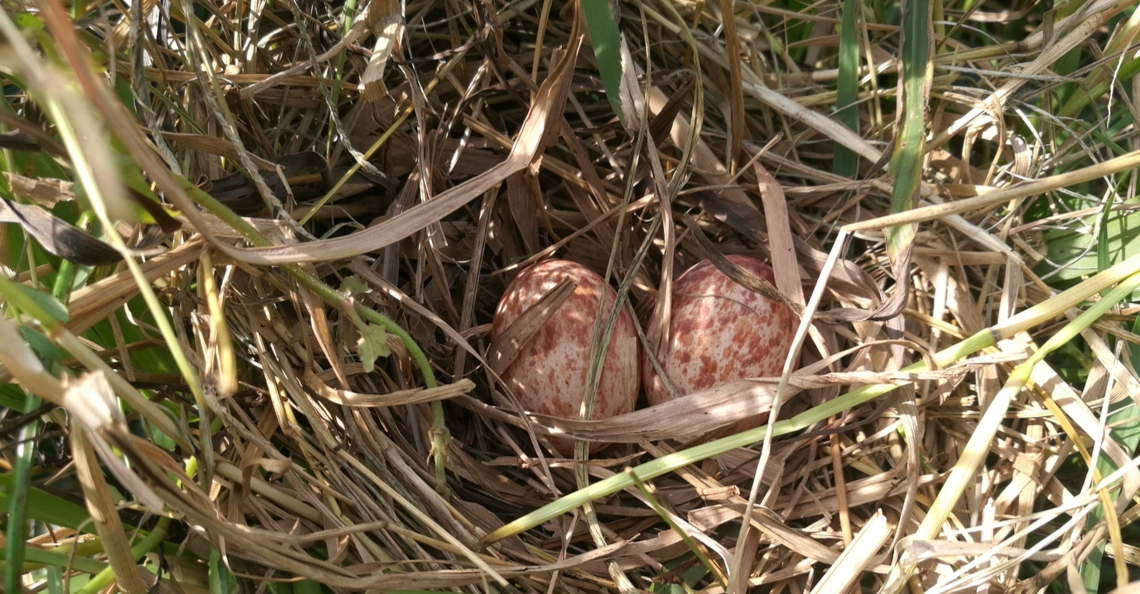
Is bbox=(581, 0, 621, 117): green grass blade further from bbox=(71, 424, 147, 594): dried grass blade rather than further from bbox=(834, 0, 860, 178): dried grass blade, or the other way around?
bbox=(71, 424, 147, 594): dried grass blade

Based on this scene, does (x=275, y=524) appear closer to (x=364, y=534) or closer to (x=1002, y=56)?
(x=364, y=534)

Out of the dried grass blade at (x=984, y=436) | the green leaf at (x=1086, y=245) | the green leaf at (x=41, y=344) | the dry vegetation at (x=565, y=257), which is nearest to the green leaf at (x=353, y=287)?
the dry vegetation at (x=565, y=257)

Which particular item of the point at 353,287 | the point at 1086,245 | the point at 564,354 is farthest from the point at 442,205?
the point at 1086,245

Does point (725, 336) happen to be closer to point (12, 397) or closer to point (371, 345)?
point (371, 345)

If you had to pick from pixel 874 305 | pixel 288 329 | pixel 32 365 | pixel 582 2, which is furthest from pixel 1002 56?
pixel 32 365

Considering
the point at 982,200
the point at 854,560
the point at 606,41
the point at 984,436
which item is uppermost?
the point at 606,41

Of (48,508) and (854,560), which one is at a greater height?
(48,508)

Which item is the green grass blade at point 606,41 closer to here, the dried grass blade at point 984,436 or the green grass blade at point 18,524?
the dried grass blade at point 984,436
